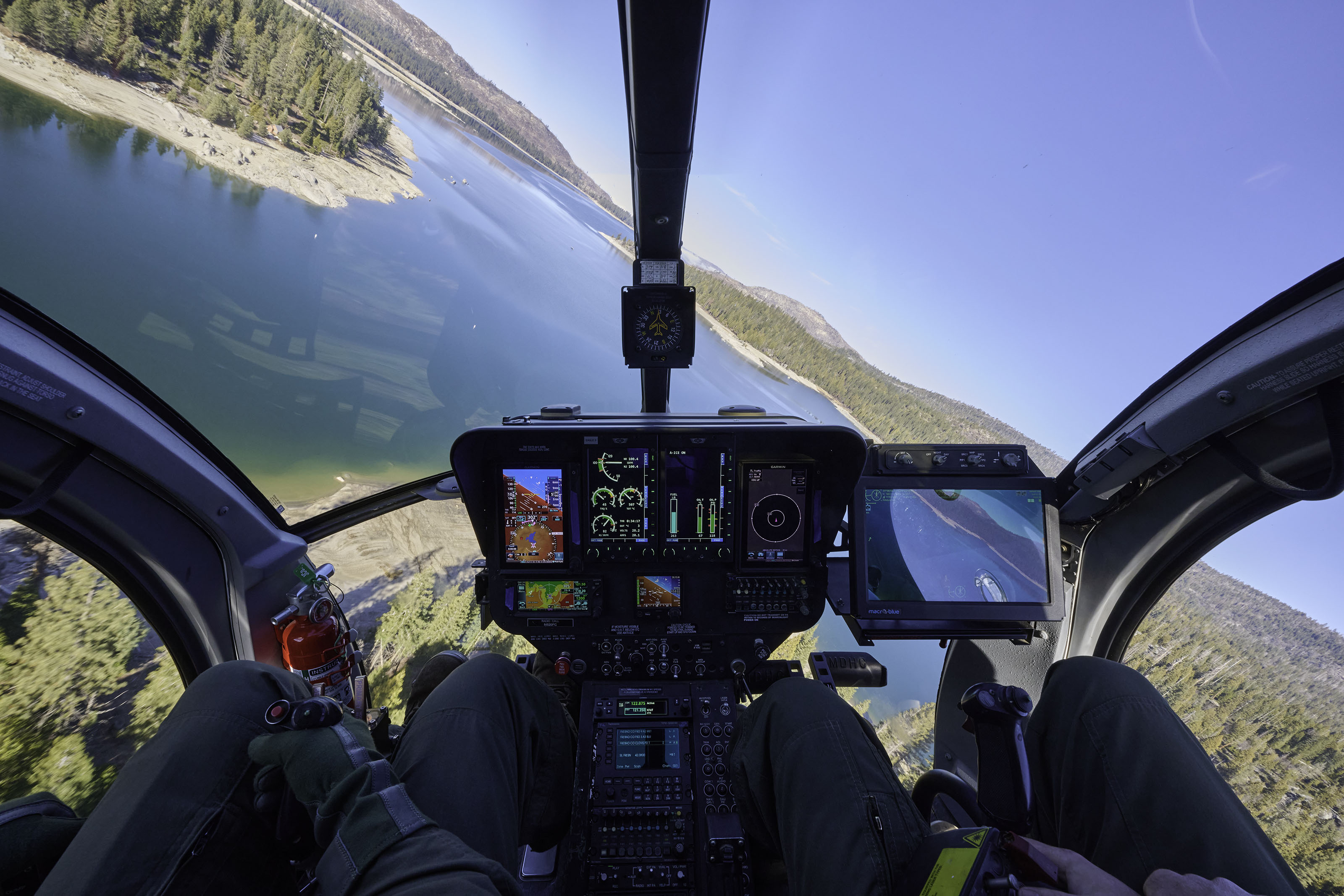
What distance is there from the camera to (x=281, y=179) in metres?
2.09

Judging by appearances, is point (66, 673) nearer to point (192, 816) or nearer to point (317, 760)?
point (192, 816)

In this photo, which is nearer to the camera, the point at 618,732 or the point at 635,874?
the point at 635,874

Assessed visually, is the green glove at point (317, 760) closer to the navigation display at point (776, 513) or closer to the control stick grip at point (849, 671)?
the navigation display at point (776, 513)

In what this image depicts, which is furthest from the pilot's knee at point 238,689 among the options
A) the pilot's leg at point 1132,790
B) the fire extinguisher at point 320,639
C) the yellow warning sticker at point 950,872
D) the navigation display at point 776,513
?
the pilot's leg at point 1132,790

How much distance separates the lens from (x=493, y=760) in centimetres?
104

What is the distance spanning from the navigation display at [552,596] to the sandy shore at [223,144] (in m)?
1.88

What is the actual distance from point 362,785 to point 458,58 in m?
2.81

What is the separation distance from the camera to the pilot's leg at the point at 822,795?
897mm

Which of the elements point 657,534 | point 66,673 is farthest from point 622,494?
point 66,673

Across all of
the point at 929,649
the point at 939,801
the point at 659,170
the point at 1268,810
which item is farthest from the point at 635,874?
the point at 659,170

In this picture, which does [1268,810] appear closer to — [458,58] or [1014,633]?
[1014,633]

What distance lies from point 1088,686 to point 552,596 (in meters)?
1.53

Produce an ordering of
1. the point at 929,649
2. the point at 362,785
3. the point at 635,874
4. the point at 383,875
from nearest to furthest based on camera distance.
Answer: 1. the point at 383,875
2. the point at 362,785
3. the point at 635,874
4. the point at 929,649

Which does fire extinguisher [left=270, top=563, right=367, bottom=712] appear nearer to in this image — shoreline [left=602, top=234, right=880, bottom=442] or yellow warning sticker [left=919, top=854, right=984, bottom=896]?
yellow warning sticker [left=919, top=854, right=984, bottom=896]
